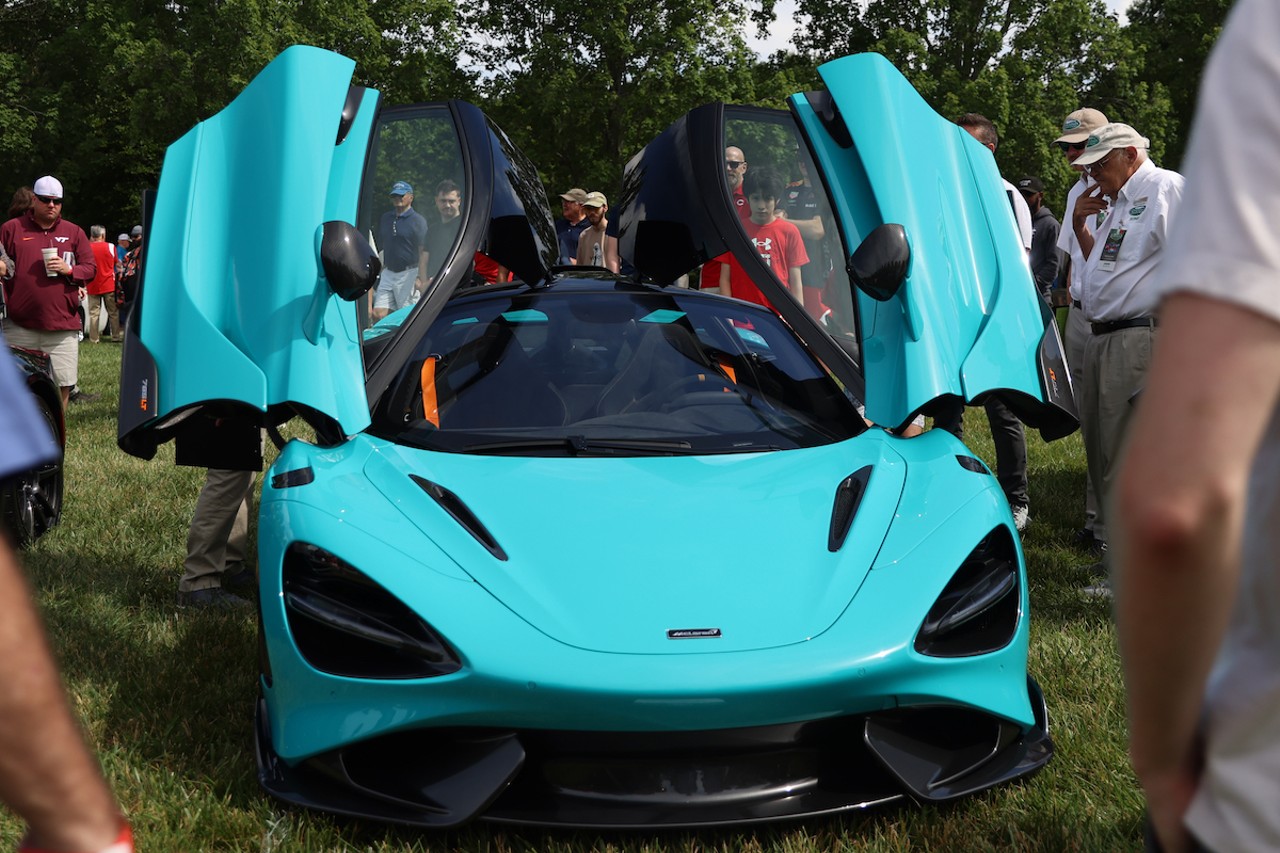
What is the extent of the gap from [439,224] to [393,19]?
27597 mm

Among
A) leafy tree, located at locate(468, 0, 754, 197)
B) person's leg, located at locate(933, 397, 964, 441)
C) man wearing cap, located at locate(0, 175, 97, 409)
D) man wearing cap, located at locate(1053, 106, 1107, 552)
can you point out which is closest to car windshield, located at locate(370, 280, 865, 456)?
person's leg, located at locate(933, 397, 964, 441)

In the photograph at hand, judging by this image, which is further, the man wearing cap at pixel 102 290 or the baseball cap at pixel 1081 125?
the man wearing cap at pixel 102 290

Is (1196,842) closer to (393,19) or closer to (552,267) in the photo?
(552,267)

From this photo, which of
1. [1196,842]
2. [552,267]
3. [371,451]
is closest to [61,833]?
[1196,842]

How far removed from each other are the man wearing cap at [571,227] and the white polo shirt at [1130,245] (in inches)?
267

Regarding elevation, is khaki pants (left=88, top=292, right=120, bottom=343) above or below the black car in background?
below

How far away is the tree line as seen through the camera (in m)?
27.8

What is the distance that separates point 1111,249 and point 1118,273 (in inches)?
4.5

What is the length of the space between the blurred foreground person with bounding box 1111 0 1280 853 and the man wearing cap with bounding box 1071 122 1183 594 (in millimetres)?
4375

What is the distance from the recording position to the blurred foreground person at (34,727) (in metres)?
0.88

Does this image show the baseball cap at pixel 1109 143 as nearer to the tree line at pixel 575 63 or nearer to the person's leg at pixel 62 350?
the person's leg at pixel 62 350

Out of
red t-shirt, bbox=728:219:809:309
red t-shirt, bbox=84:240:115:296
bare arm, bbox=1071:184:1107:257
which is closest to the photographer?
red t-shirt, bbox=728:219:809:309

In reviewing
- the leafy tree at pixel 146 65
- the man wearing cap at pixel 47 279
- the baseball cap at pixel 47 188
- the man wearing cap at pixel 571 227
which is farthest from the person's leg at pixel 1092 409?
the leafy tree at pixel 146 65

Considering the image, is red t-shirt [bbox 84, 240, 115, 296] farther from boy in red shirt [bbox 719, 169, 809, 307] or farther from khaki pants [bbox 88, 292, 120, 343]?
boy in red shirt [bbox 719, 169, 809, 307]
